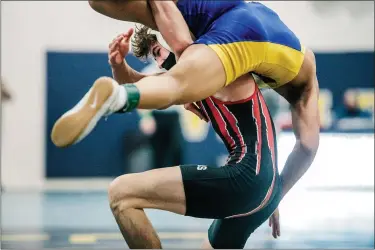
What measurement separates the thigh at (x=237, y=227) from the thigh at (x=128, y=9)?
999 millimetres

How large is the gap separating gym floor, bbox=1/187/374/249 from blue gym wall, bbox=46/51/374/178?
196cm

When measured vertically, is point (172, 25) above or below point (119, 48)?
above

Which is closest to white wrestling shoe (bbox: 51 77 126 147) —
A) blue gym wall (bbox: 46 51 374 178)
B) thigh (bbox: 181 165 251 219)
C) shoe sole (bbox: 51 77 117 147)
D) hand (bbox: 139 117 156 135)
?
shoe sole (bbox: 51 77 117 147)

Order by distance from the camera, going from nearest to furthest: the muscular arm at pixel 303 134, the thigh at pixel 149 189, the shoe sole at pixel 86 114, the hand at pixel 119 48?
the shoe sole at pixel 86 114 → the thigh at pixel 149 189 → the hand at pixel 119 48 → the muscular arm at pixel 303 134

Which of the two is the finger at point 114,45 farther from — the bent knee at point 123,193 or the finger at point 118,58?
the bent knee at point 123,193

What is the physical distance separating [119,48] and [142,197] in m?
0.75

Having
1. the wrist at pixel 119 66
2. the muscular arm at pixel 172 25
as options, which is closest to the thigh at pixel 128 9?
the muscular arm at pixel 172 25

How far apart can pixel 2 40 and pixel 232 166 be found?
10.9 metres

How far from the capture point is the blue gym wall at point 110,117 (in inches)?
506

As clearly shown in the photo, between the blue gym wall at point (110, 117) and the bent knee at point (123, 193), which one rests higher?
the bent knee at point (123, 193)

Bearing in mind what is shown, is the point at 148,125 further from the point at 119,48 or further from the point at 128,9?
the point at 128,9

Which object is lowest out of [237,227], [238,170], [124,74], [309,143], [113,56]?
[237,227]

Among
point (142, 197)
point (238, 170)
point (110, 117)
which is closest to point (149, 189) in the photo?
point (142, 197)

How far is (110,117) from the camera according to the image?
1281 centimetres
